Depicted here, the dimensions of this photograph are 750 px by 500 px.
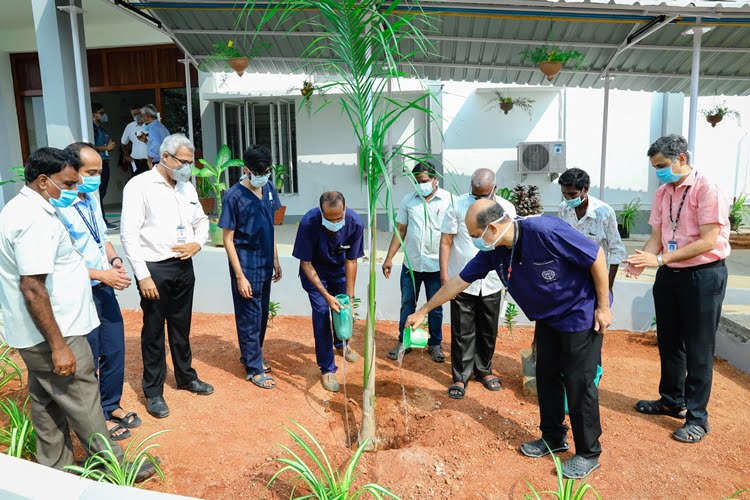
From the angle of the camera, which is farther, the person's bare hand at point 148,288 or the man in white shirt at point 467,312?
the man in white shirt at point 467,312

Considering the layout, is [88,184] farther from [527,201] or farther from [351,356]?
[527,201]

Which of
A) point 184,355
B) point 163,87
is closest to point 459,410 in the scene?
point 184,355

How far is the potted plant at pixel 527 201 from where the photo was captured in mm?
9320

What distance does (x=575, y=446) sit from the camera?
3.39 meters

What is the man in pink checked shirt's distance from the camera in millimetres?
3463

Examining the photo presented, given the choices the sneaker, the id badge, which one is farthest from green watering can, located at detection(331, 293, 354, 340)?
the id badge

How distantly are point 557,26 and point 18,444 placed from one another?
22.5 feet

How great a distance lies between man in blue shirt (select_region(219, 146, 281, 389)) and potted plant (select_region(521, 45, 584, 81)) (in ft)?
14.5

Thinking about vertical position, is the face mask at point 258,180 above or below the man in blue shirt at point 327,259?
above

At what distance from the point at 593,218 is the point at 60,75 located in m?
6.20

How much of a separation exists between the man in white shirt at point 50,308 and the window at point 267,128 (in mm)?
7885

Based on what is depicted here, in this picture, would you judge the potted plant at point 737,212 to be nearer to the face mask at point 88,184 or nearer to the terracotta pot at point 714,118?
the terracotta pot at point 714,118

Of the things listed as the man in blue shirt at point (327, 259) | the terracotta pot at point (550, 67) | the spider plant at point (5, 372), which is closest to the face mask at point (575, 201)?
the man in blue shirt at point (327, 259)

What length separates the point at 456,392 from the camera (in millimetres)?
4332
